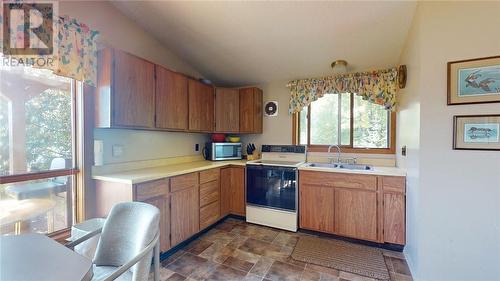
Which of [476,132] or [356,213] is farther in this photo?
[356,213]

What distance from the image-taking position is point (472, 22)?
1559 mm

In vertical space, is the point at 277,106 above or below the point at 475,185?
above

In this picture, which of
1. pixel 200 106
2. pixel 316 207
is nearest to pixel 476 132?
pixel 316 207

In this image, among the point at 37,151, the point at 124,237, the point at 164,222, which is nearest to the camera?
the point at 124,237

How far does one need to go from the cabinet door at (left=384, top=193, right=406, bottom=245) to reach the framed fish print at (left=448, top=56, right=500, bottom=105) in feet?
3.68

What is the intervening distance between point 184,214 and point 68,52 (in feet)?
6.00

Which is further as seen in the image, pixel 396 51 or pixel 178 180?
pixel 396 51

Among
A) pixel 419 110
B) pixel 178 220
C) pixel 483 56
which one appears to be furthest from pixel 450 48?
pixel 178 220

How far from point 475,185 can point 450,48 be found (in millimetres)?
1049

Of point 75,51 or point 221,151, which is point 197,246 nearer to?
point 221,151

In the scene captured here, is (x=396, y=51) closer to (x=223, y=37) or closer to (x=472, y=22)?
(x=472, y=22)

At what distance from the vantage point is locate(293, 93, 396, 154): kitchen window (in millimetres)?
2891

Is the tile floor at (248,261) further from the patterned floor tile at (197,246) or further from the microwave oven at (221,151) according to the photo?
the microwave oven at (221,151)

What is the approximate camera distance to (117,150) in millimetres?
2240
